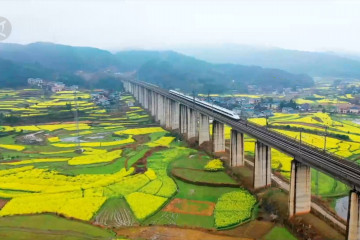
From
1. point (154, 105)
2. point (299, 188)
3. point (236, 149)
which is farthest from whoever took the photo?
point (154, 105)

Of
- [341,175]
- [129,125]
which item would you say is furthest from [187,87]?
[341,175]

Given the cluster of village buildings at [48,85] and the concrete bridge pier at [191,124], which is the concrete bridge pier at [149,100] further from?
the cluster of village buildings at [48,85]

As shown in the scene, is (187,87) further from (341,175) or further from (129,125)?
(341,175)

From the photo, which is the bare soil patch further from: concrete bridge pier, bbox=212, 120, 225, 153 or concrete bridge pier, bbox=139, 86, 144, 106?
concrete bridge pier, bbox=139, 86, 144, 106

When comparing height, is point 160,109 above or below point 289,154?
below

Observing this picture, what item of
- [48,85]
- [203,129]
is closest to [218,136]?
[203,129]

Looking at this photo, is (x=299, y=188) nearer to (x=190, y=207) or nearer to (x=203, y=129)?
(x=190, y=207)

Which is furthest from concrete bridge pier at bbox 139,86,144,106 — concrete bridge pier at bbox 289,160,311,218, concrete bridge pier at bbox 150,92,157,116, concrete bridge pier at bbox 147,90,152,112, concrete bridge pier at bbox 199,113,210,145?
concrete bridge pier at bbox 289,160,311,218
